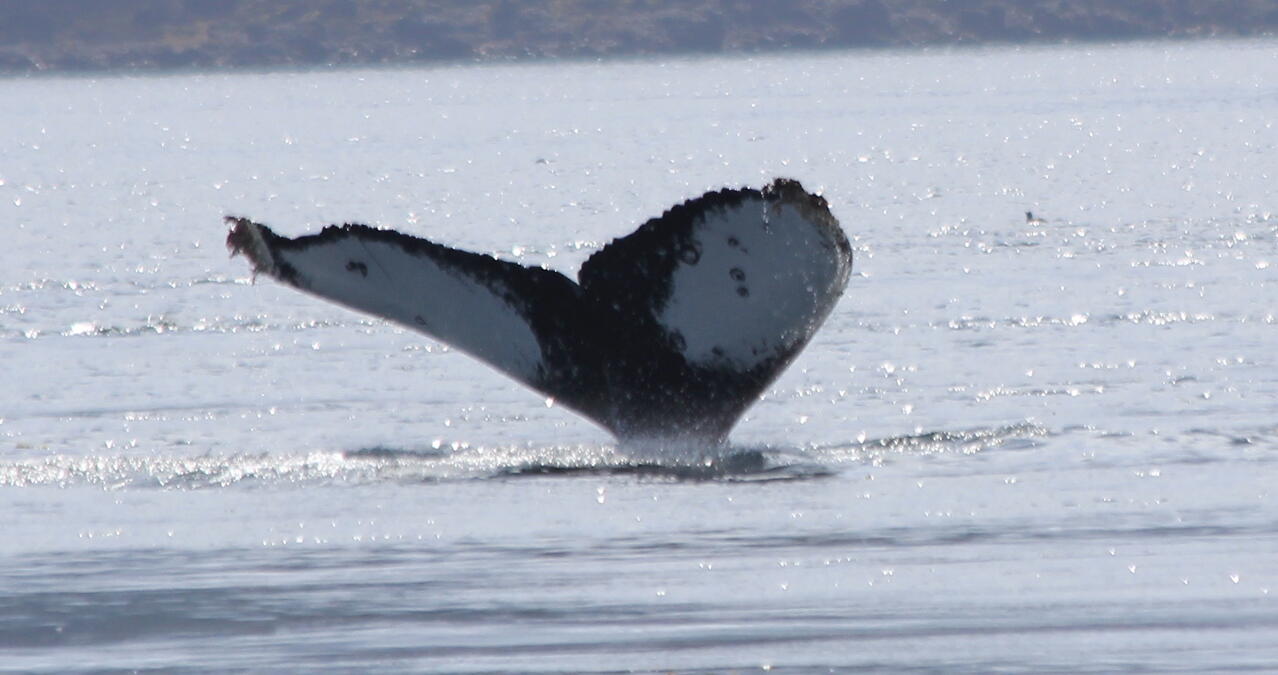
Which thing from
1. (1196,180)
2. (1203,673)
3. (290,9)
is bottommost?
(1203,673)

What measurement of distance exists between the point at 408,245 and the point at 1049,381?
531cm

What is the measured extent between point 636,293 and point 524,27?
18141 cm

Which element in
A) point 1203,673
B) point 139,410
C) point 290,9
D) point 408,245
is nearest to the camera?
point 1203,673

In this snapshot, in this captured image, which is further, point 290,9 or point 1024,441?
point 290,9

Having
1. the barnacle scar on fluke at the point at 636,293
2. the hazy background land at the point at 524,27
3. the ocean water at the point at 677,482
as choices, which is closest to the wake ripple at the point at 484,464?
the ocean water at the point at 677,482

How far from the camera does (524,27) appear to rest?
189375 mm

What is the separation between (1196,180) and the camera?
133ft

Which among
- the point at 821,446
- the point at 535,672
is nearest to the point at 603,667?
the point at 535,672

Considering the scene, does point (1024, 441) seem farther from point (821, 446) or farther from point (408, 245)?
point (408, 245)

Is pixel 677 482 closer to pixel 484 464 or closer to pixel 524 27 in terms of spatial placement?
pixel 484 464

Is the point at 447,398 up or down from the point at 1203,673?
up

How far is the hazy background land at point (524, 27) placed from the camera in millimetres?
178125

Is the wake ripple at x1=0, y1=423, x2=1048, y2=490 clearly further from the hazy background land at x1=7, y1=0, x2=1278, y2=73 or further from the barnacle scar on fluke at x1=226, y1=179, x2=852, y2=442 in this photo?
the hazy background land at x1=7, y1=0, x2=1278, y2=73

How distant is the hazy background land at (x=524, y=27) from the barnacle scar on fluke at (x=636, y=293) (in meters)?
171
